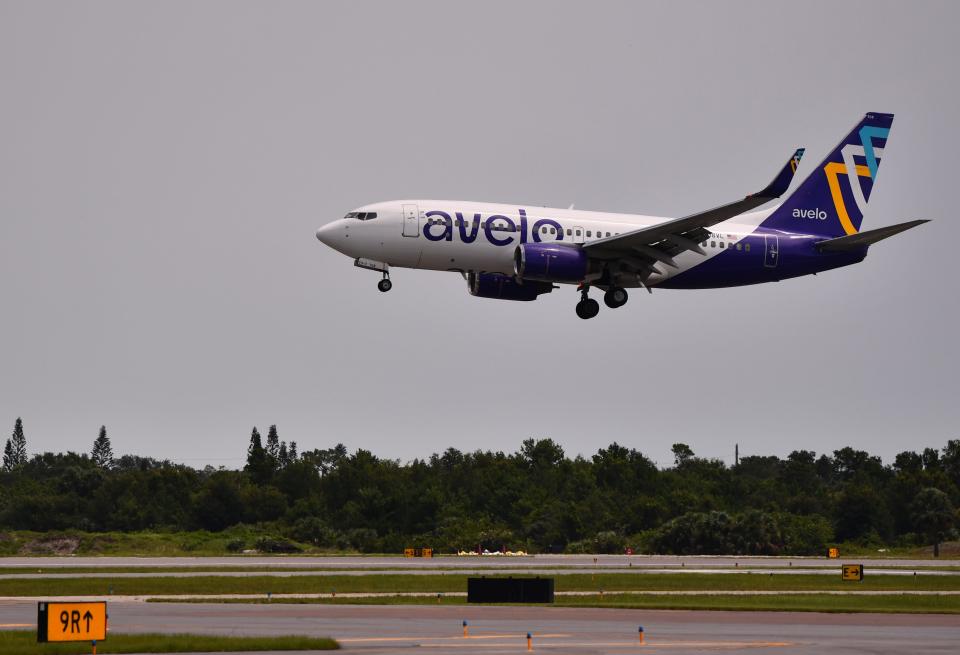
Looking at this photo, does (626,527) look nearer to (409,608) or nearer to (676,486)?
(676,486)

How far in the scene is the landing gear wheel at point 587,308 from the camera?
6969 cm

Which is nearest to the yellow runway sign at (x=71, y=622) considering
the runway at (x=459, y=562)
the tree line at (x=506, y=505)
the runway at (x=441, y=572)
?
the runway at (x=441, y=572)

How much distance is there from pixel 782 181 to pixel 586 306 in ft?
45.3

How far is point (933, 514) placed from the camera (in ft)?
382

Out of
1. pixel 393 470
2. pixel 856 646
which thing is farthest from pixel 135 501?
pixel 856 646

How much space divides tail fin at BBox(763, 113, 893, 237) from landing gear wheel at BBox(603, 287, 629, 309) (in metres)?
9.37

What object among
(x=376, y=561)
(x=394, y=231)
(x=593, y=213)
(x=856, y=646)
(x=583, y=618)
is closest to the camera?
(x=856, y=646)

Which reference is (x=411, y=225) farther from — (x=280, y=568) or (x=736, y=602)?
(x=280, y=568)

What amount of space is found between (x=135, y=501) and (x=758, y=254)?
7584cm

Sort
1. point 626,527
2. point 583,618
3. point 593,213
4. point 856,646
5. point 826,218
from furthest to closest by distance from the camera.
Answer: point 626,527
point 826,218
point 593,213
point 583,618
point 856,646

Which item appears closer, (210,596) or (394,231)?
(210,596)

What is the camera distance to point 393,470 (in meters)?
134

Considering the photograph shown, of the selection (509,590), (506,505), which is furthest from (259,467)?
(509,590)

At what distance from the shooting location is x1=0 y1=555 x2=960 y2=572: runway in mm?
81688
